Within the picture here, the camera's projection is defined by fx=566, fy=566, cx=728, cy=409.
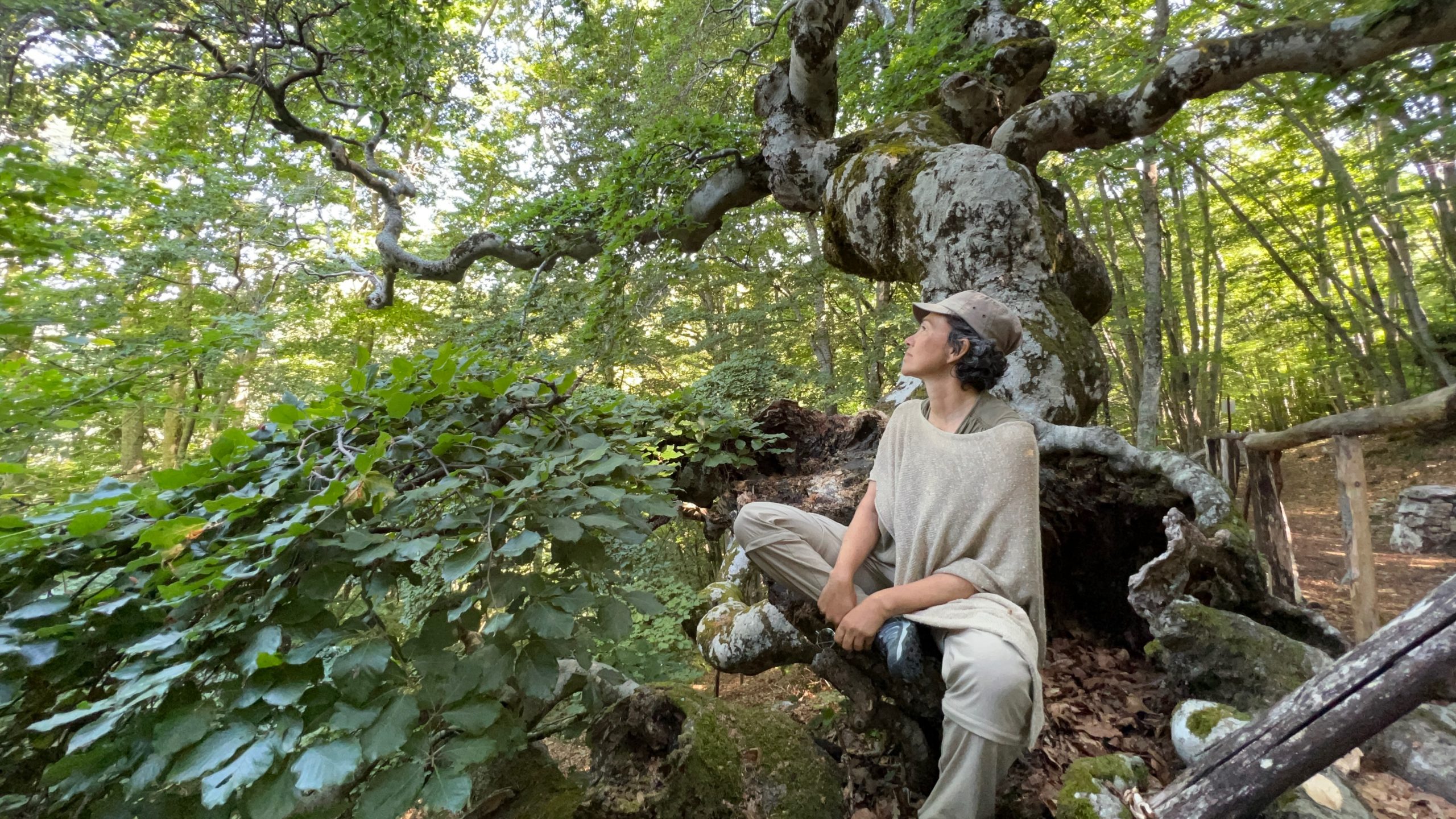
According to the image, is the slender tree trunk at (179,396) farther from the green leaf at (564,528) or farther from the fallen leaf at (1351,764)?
the fallen leaf at (1351,764)

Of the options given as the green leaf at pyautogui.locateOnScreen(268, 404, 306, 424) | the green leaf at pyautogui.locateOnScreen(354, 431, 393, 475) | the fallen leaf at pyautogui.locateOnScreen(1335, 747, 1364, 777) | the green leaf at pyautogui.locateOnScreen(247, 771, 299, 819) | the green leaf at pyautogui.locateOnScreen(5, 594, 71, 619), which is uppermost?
the green leaf at pyautogui.locateOnScreen(268, 404, 306, 424)

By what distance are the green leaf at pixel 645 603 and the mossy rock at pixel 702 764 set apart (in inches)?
37.1

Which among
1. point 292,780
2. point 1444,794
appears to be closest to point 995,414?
point 1444,794

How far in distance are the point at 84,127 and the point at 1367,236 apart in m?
16.4

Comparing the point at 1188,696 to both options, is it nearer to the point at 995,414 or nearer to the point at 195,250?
the point at 995,414

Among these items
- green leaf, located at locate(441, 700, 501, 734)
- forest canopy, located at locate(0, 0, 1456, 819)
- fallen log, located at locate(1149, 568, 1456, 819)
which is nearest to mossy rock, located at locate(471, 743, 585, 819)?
forest canopy, located at locate(0, 0, 1456, 819)

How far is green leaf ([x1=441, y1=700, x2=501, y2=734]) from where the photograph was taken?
3.54ft

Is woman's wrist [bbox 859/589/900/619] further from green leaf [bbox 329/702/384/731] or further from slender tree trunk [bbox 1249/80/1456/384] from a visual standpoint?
slender tree trunk [bbox 1249/80/1456/384]

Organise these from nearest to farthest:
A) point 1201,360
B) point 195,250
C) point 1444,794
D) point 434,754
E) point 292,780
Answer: point 292,780 → point 434,754 → point 1444,794 → point 195,250 → point 1201,360

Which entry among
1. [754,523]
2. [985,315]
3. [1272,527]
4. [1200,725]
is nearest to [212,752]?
[754,523]

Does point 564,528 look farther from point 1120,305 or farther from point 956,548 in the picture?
Result: point 1120,305

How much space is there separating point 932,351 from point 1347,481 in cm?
340

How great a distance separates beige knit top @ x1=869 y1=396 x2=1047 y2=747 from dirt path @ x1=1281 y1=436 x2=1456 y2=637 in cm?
488

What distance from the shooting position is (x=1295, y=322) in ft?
35.4
